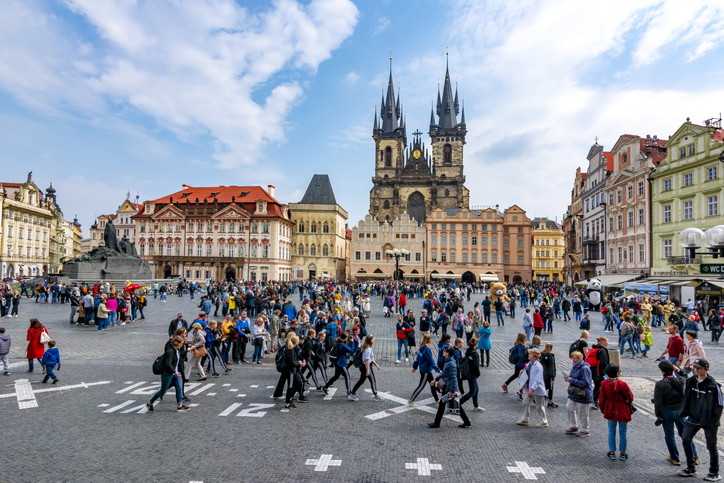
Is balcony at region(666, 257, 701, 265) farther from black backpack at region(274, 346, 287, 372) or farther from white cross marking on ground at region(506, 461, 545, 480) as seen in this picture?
black backpack at region(274, 346, 287, 372)

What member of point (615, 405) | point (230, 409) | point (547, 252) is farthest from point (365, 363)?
point (547, 252)

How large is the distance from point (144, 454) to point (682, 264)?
34.3m

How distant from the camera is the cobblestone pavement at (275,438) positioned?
5.67 metres

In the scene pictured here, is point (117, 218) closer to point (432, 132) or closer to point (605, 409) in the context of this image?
point (432, 132)

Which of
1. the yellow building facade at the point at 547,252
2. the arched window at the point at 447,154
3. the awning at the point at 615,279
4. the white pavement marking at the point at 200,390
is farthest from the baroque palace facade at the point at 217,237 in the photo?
the white pavement marking at the point at 200,390

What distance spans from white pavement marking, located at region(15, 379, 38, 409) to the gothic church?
78.1 m

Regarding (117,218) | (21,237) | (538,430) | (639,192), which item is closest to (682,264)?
(639,192)

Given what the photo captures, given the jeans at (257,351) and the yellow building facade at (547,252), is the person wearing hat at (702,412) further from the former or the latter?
the yellow building facade at (547,252)

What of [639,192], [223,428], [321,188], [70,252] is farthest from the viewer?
[70,252]

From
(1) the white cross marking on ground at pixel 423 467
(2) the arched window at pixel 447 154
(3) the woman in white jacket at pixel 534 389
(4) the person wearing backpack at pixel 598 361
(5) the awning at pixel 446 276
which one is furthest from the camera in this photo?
(2) the arched window at pixel 447 154

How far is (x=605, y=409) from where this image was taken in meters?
6.19

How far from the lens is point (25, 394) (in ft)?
29.3

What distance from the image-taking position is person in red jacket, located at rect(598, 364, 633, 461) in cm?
602

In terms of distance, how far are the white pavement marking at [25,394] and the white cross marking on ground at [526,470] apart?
28.0 feet
